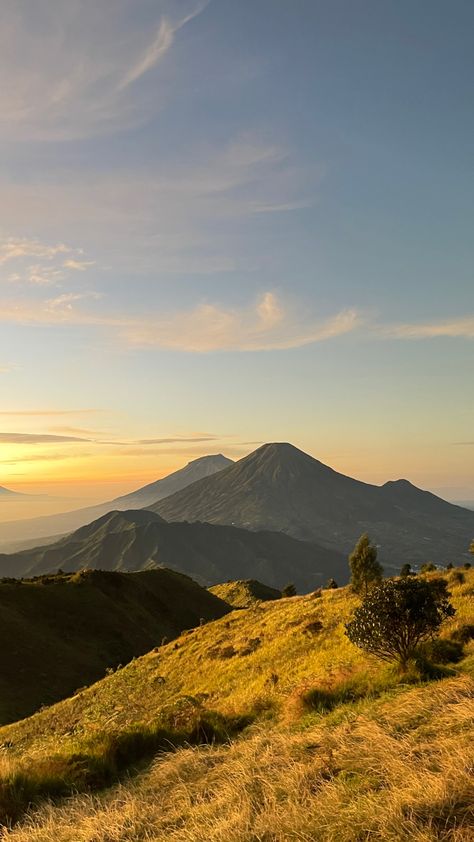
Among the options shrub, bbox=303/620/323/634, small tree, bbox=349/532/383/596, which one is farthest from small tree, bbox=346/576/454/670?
small tree, bbox=349/532/383/596

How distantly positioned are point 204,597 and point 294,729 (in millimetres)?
85490

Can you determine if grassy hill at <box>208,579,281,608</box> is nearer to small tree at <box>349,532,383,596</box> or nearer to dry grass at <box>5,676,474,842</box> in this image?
small tree at <box>349,532,383,596</box>

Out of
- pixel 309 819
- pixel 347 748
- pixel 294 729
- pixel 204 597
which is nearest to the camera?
pixel 309 819

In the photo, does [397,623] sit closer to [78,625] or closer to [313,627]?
[313,627]

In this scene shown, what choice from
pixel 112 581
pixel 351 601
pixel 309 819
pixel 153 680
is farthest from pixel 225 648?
pixel 112 581

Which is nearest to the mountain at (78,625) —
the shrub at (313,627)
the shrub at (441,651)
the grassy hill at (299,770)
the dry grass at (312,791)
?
the shrub at (313,627)

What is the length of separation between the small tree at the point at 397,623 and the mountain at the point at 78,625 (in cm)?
3634

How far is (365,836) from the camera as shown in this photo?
587 cm

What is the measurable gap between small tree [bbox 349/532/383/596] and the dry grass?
3040 centimetres

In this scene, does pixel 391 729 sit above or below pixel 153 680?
above

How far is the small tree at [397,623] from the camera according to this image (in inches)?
653

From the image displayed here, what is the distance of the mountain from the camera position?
4912cm

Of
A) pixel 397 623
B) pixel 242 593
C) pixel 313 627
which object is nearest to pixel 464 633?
pixel 397 623

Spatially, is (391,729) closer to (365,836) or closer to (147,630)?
(365,836)
